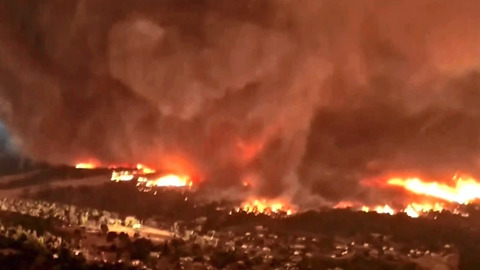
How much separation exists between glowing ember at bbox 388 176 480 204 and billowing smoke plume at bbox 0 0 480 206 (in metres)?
0.48

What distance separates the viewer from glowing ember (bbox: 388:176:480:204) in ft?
52.5

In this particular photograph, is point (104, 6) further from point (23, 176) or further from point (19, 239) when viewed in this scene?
point (19, 239)

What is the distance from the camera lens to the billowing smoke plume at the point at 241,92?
1448 centimetres

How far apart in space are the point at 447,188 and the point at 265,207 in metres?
5.07

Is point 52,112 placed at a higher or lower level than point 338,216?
higher

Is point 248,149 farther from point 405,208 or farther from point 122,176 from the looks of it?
point 405,208

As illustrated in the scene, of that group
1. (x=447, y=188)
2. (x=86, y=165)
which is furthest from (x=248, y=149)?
(x=447, y=188)

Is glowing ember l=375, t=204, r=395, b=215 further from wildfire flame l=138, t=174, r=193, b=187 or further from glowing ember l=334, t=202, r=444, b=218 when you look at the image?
wildfire flame l=138, t=174, r=193, b=187

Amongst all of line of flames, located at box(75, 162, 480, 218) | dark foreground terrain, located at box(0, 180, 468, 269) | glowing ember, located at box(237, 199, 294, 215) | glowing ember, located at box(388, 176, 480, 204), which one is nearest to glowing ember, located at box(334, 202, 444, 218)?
line of flames, located at box(75, 162, 480, 218)

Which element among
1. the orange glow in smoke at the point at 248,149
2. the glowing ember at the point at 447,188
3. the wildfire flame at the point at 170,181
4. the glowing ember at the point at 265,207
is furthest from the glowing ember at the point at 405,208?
the wildfire flame at the point at 170,181

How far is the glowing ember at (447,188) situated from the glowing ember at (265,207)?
359 centimetres

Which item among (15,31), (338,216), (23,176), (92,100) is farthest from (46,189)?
(338,216)

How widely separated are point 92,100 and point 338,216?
7302 mm

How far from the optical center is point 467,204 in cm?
1510
